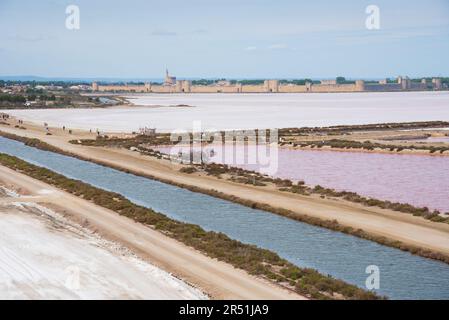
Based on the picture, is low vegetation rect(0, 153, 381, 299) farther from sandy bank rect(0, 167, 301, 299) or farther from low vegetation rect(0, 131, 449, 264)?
low vegetation rect(0, 131, 449, 264)

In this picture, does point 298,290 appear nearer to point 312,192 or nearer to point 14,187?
point 312,192

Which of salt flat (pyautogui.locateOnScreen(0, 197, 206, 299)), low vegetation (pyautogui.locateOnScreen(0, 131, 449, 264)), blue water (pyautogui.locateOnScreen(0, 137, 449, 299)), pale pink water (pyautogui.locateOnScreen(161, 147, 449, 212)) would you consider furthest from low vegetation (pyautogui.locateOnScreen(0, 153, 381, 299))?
pale pink water (pyautogui.locateOnScreen(161, 147, 449, 212))

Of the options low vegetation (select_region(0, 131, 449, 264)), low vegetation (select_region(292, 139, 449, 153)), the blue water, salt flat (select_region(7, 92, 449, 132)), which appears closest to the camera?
the blue water

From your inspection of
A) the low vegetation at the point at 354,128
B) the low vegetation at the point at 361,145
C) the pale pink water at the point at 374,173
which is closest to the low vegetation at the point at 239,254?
the pale pink water at the point at 374,173

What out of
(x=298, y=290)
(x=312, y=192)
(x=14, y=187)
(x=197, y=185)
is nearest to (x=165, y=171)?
(x=197, y=185)

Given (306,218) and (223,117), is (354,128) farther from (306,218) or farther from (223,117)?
(306,218)
